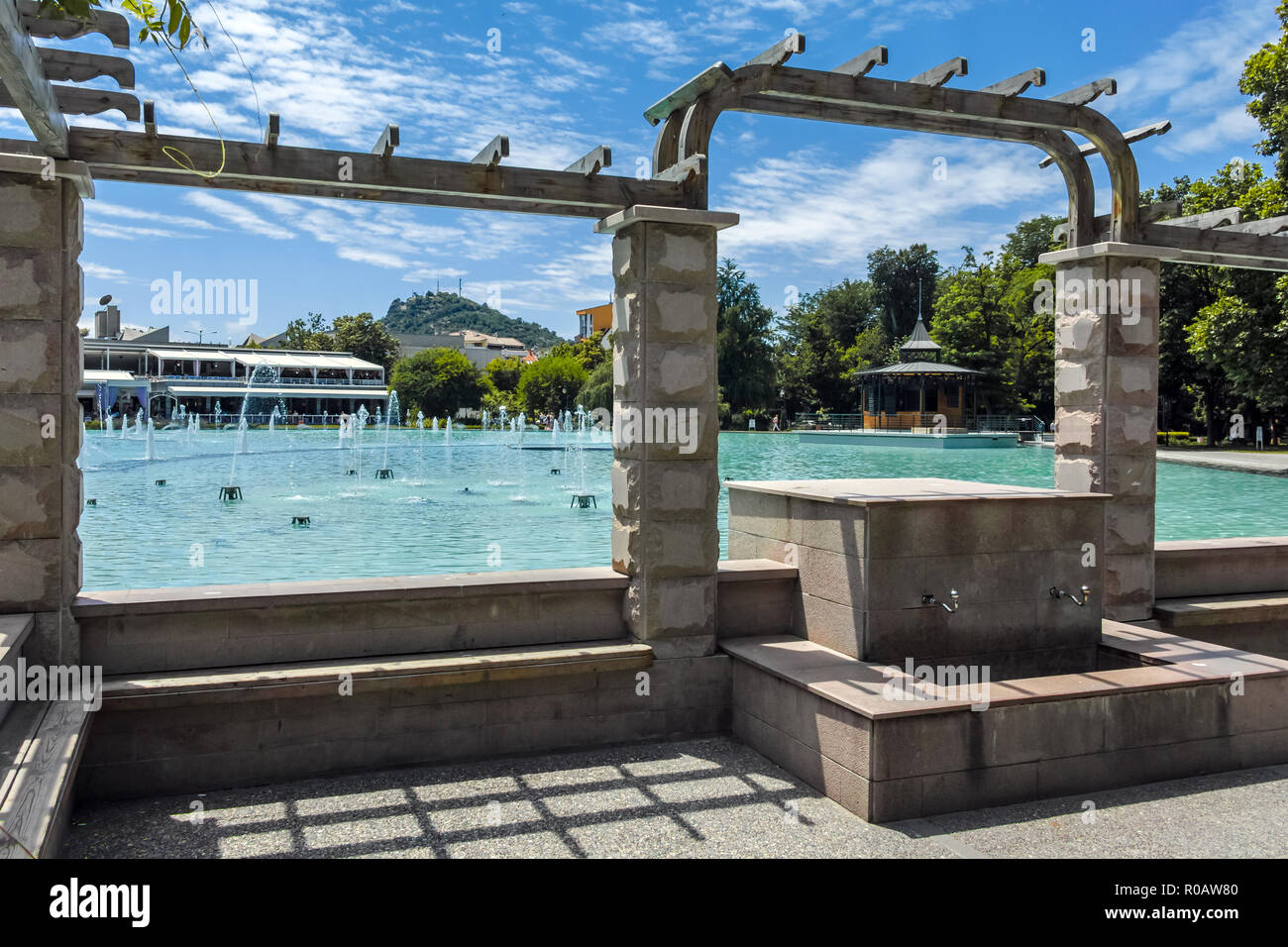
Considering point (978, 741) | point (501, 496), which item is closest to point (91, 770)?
point (978, 741)

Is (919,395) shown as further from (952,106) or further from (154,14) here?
(154,14)

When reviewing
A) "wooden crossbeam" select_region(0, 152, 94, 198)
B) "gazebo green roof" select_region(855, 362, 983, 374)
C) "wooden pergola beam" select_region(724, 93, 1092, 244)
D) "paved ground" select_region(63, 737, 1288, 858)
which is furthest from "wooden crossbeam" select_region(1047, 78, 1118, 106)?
"gazebo green roof" select_region(855, 362, 983, 374)

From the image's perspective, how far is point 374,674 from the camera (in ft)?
17.0

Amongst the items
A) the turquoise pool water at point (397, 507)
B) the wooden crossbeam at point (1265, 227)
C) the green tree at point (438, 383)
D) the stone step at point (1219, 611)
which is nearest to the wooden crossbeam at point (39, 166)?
the turquoise pool water at point (397, 507)

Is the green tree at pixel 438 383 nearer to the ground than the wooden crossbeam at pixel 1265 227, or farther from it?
farther from it

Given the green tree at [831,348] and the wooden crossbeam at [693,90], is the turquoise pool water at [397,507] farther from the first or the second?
the green tree at [831,348]

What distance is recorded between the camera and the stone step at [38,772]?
10.5 feet

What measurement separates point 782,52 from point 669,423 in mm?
2370

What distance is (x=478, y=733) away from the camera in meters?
5.51

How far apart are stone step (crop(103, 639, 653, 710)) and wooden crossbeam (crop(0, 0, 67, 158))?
276cm

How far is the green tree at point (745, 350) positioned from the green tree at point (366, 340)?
40.6 meters

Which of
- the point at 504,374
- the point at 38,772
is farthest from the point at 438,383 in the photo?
the point at 38,772

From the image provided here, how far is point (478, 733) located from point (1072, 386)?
5.23 m
